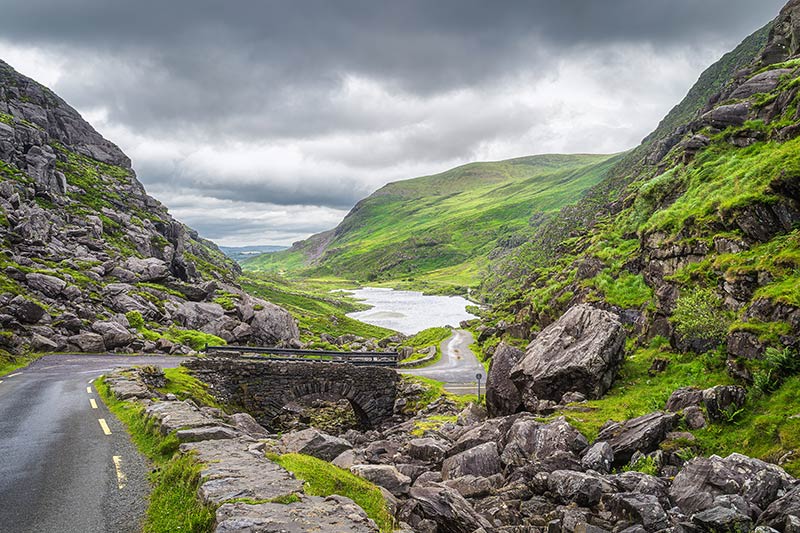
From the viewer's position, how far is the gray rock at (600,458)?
51.2 ft

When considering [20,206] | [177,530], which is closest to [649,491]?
[177,530]

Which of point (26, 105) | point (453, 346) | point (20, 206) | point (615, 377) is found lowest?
point (453, 346)

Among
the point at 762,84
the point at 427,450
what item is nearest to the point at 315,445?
the point at 427,450

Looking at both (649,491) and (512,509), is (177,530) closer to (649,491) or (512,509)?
(512,509)

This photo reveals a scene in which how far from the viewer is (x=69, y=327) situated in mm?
43094

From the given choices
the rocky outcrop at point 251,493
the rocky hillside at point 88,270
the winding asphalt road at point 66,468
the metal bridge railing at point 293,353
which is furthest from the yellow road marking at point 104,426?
the rocky hillside at point 88,270

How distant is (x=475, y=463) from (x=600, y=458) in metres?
5.35

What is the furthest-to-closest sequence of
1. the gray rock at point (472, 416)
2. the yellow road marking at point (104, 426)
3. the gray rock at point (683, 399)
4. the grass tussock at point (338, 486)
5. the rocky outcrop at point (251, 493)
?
the gray rock at point (472, 416) < the yellow road marking at point (104, 426) < the gray rock at point (683, 399) < the grass tussock at point (338, 486) < the rocky outcrop at point (251, 493)

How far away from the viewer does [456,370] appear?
175 ft

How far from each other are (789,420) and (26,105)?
536 feet

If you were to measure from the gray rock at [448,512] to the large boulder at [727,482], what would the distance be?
5.70 metres

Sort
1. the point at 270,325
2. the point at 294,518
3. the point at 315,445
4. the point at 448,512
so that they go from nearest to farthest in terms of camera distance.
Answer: the point at 294,518
the point at 448,512
the point at 315,445
the point at 270,325

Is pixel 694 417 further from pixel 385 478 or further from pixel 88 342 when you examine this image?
pixel 88 342

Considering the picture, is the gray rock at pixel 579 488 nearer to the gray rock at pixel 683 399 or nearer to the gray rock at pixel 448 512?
the gray rock at pixel 448 512
